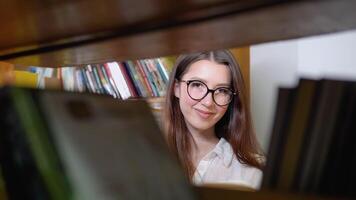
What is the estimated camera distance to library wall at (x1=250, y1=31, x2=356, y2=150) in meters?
1.56

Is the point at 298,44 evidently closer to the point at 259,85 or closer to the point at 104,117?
the point at 259,85

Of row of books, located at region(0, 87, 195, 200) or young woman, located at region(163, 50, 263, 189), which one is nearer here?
row of books, located at region(0, 87, 195, 200)

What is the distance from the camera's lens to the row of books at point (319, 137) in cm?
40

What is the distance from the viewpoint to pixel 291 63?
1.68 m

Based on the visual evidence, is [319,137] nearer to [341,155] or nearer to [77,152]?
[341,155]

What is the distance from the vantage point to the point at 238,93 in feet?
5.38

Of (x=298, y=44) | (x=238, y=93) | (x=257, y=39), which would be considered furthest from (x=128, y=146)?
(x=298, y=44)

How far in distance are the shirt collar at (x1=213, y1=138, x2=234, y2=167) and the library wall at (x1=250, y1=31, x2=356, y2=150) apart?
14 cm

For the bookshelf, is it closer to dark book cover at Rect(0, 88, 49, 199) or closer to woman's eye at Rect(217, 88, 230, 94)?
dark book cover at Rect(0, 88, 49, 199)

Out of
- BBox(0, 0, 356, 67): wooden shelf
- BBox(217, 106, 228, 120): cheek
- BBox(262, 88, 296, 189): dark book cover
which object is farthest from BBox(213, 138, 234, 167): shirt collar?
BBox(262, 88, 296, 189): dark book cover

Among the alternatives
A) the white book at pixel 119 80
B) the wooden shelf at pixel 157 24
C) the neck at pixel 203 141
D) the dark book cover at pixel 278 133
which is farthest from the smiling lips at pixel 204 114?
the dark book cover at pixel 278 133

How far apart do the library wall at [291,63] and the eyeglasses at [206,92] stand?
0.18 metres

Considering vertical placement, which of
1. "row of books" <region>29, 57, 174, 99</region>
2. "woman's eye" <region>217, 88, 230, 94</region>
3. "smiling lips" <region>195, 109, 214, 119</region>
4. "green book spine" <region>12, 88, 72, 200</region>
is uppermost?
"green book spine" <region>12, 88, 72, 200</region>

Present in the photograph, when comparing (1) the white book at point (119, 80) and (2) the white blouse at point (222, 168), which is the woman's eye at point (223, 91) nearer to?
(2) the white blouse at point (222, 168)
